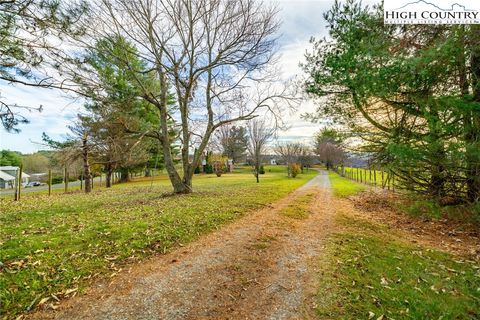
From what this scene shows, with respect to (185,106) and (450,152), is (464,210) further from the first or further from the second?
(185,106)

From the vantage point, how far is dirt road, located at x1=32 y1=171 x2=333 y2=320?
2412 millimetres

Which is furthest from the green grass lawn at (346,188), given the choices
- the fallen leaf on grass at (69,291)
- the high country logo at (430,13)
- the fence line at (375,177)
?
the fallen leaf on grass at (69,291)

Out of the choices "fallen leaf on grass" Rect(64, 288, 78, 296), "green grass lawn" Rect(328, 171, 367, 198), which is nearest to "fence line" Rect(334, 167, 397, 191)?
"green grass lawn" Rect(328, 171, 367, 198)

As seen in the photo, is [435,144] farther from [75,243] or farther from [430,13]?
[75,243]

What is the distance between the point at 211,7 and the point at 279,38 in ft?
9.59

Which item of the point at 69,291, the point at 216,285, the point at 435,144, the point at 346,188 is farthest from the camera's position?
the point at 346,188

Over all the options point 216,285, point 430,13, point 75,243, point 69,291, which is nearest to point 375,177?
point 430,13

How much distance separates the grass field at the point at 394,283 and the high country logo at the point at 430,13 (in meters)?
4.37

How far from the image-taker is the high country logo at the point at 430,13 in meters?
4.19

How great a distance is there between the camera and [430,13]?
4.48m

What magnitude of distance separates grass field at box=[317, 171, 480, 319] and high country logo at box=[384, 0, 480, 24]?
4369mm

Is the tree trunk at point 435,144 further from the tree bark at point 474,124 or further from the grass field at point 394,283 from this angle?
the grass field at point 394,283

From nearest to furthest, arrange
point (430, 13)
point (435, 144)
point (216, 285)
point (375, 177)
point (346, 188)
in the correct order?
point (216, 285) → point (435, 144) → point (430, 13) → point (375, 177) → point (346, 188)

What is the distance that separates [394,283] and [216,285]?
2363 mm
